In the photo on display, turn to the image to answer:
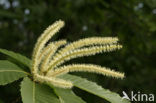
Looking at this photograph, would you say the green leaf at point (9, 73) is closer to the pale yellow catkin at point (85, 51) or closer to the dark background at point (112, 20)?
the pale yellow catkin at point (85, 51)

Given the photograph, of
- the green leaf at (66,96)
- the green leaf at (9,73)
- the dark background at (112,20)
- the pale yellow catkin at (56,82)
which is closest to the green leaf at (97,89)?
the green leaf at (66,96)

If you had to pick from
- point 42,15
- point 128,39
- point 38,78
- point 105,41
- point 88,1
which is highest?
point 88,1

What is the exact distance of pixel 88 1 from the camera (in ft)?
17.4

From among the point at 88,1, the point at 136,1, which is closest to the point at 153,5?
the point at 136,1

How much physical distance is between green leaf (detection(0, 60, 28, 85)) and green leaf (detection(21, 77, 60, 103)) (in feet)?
0.29

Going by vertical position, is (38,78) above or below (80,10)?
below

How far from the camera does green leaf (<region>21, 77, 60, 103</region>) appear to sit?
5.34 ft

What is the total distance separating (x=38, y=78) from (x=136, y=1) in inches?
153

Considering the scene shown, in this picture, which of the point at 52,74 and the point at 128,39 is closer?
the point at 52,74

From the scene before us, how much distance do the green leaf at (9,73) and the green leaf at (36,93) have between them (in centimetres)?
9

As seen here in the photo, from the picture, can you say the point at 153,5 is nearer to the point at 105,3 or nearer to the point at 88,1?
the point at 105,3

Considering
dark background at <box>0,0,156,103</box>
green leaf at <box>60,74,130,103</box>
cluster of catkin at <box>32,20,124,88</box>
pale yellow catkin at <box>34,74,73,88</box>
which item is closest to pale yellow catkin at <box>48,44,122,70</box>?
cluster of catkin at <box>32,20,124,88</box>

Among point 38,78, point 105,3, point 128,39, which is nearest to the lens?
point 38,78

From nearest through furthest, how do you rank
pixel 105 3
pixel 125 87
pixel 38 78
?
pixel 38 78 → pixel 105 3 → pixel 125 87
